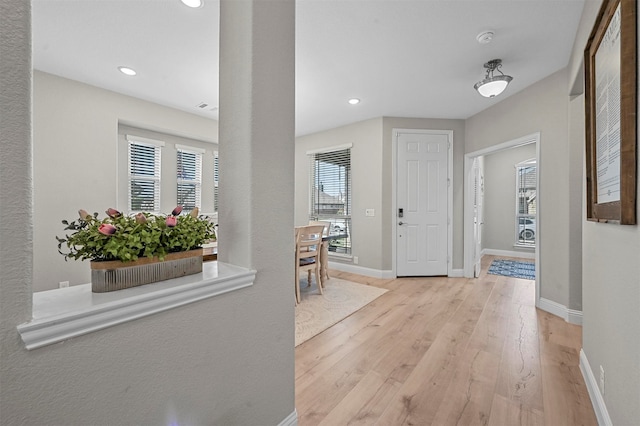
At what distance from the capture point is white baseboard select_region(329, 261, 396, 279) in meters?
4.47

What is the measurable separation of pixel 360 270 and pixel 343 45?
3398 millimetres

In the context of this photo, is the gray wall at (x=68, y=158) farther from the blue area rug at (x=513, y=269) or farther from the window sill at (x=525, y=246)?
the window sill at (x=525, y=246)

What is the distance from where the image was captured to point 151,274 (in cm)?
100

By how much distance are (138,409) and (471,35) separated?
10.6 ft

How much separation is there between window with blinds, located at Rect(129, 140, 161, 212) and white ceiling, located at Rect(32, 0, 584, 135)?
2.65 feet

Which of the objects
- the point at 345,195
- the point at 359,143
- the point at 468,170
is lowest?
the point at 345,195

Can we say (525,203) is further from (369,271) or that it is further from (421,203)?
(369,271)

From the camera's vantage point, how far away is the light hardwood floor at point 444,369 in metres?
1.57

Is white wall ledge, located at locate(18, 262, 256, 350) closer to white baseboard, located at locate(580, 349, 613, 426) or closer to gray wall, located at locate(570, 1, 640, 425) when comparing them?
gray wall, located at locate(570, 1, 640, 425)

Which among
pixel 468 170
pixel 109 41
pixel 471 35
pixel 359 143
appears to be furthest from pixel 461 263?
pixel 109 41

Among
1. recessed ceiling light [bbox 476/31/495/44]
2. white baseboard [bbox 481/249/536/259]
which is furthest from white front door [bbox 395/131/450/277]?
white baseboard [bbox 481/249/536/259]

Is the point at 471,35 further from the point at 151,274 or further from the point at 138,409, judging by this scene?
the point at 138,409

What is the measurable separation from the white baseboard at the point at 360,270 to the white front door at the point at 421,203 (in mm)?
211

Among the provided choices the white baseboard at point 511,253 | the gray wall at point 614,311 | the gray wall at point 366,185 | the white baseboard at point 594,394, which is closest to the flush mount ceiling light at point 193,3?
the gray wall at point 614,311
